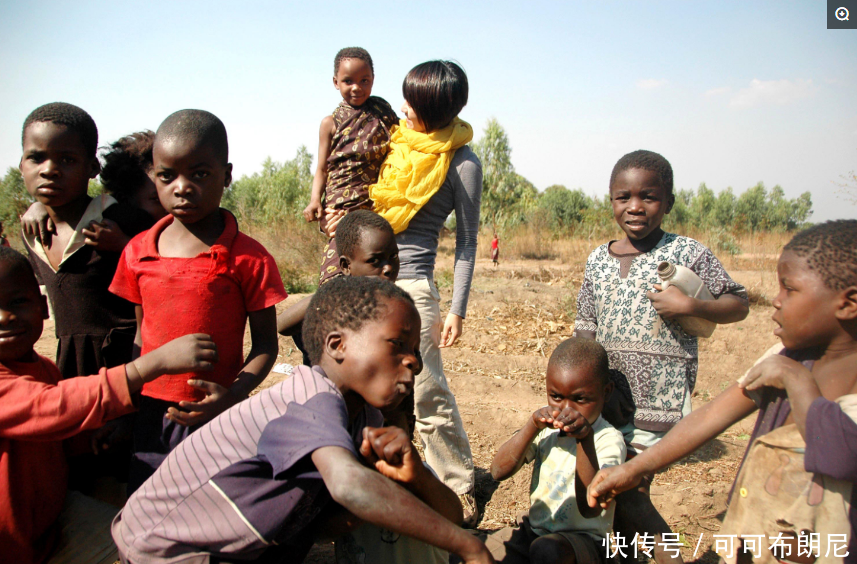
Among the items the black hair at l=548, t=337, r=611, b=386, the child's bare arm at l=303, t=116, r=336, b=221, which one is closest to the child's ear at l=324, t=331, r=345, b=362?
the black hair at l=548, t=337, r=611, b=386

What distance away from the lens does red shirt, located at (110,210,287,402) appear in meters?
1.94

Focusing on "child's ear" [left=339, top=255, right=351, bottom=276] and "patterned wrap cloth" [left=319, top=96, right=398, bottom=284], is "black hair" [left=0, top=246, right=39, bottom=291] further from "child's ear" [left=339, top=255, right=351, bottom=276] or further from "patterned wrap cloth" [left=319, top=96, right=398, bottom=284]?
"patterned wrap cloth" [left=319, top=96, right=398, bottom=284]

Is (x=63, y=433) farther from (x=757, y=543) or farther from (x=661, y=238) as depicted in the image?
(x=661, y=238)

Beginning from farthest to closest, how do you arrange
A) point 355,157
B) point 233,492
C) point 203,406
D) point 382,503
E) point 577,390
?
point 355,157 → point 577,390 → point 203,406 → point 233,492 → point 382,503

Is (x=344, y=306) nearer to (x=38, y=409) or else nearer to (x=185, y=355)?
(x=185, y=355)

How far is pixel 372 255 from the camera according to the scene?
2467mm

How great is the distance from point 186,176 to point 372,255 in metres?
0.82

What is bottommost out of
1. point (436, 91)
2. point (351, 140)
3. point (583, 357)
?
point (583, 357)

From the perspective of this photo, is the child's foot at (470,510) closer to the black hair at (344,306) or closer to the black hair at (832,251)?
the black hair at (344,306)

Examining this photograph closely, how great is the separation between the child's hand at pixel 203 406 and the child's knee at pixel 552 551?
3.97ft

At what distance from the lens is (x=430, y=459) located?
9.38ft

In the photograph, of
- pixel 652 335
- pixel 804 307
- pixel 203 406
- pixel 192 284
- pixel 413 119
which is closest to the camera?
pixel 804 307

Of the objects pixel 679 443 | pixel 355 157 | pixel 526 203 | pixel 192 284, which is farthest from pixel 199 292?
pixel 526 203

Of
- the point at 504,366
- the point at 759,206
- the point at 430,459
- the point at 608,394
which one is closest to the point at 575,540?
the point at 608,394
